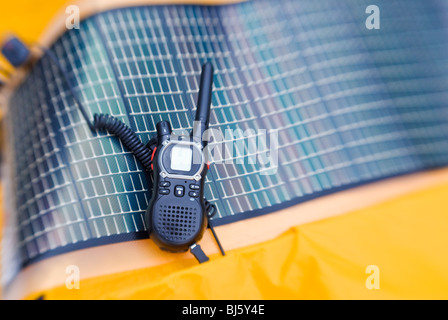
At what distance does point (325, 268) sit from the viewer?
650 mm

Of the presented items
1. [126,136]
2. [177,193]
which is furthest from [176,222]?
[126,136]

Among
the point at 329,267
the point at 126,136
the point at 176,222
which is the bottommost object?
the point at 329,267

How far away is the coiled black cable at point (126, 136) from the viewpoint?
704 millimetres

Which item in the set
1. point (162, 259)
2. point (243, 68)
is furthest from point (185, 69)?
point (162, 259)

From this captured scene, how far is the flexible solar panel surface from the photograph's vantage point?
2.35 ft

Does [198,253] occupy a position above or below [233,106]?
below

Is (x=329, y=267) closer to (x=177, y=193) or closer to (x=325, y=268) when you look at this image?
(x=325, y=268)

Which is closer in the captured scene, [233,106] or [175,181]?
[175,181]

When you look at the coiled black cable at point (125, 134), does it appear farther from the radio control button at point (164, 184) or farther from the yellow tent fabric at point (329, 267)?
the yellow tent fabric at point (329, 267)

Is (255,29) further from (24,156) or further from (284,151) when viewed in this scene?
(24,156)

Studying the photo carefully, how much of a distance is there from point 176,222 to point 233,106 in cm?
27

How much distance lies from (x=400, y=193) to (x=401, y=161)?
71mm

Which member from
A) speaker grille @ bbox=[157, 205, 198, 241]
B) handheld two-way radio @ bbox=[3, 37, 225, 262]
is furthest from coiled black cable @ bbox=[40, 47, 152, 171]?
speaker grille @ bbox=[157, 205, 198, 241]

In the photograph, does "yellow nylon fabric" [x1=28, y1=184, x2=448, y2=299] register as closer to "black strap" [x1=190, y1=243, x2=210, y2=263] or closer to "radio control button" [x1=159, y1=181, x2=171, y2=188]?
"black strap" [x1=190, y1=243, x2=210, y2=263]
